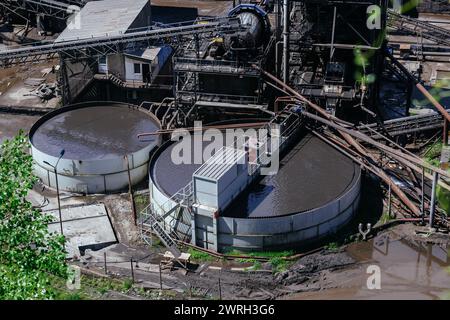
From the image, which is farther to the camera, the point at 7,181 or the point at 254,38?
the point at 254,38

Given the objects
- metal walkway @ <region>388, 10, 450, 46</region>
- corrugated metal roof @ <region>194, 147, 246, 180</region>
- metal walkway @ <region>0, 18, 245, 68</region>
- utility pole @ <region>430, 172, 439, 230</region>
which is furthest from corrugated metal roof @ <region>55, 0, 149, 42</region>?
utility pole @ <region>430, 172, 439, 230</region>

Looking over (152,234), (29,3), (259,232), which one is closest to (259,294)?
(259,232)

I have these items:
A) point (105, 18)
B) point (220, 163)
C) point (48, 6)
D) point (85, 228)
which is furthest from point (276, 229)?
point (48, 6)

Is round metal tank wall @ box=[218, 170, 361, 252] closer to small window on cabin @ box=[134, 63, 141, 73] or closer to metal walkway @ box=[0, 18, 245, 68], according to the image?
metal walkway @ box=[0, 18, 245, 68]

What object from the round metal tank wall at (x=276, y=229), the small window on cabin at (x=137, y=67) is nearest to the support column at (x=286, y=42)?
the small window on cabin at (x=137, y=67)

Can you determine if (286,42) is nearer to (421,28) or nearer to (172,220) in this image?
(172,220)

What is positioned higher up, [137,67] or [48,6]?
[48,6]
